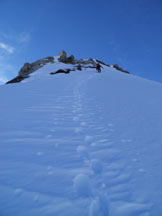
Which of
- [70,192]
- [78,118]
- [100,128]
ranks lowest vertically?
[70,192]

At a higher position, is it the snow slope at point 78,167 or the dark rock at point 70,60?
the dark rock at point 70,60

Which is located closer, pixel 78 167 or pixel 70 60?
pixel 78 167

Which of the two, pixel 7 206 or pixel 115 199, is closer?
pixel 7 206

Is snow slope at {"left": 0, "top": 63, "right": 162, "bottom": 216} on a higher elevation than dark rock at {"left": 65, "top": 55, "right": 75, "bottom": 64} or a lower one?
lower

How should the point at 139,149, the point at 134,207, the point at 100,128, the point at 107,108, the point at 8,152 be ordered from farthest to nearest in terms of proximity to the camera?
the point at 107,108 < the point at 100,128 < the point at 139,149 < the point at 8,152 < the point at 134,207

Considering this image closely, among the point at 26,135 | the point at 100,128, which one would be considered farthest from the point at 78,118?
the point at 26,135

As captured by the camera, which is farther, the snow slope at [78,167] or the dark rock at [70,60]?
the dark rock at [70,60]

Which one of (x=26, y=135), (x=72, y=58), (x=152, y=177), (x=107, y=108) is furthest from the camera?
(x=72, y=58)

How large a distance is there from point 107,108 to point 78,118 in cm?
160

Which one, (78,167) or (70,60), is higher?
(70,60)

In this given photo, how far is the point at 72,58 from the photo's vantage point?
117 ft

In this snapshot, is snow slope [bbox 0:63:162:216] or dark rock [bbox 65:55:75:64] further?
dark rock [bbox 65:55:75:64]

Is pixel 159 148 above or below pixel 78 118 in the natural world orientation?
below

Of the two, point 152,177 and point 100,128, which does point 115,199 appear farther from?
point 100,128
